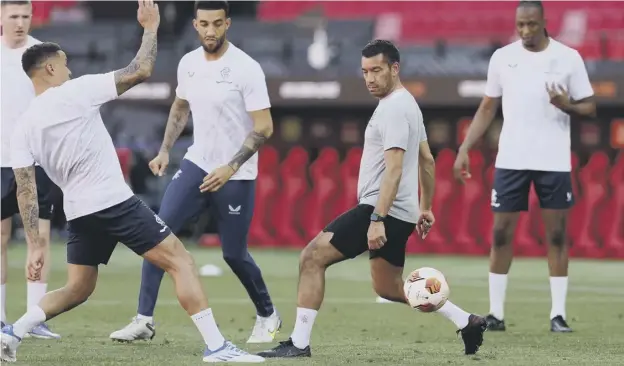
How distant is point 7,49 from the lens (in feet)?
34.2

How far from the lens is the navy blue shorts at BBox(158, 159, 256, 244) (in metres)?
9.98

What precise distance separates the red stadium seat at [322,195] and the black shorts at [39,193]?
9831 millimetres

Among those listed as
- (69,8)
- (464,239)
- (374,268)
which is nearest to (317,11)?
(69,8)


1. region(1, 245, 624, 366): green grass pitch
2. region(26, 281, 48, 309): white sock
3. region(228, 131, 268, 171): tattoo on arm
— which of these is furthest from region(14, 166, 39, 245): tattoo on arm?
region(26, 281, 48, 309): white sock

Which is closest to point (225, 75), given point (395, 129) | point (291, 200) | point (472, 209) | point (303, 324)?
point (395, 129)

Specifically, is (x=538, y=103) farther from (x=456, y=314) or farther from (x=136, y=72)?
(x=136, y=72)

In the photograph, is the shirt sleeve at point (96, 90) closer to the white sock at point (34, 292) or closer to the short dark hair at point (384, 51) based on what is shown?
the short dark hair at point (384, 51)

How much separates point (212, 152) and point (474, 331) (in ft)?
7.69

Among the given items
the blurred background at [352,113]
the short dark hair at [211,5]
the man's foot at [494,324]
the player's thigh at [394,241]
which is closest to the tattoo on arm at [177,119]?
the short dark hair at [211,5]

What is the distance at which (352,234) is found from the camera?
28.4ft

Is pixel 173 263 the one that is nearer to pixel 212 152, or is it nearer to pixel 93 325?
pixel 212 152

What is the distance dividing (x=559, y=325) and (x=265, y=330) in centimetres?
234

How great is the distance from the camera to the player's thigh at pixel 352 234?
866cm

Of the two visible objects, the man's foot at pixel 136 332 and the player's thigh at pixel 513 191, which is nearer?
→ the man's foot at pixel 136 332
